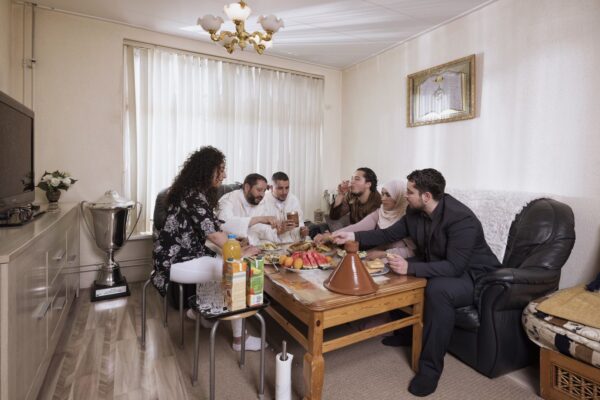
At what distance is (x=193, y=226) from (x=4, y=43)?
2323mm

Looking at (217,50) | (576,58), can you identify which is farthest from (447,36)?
(217,50)

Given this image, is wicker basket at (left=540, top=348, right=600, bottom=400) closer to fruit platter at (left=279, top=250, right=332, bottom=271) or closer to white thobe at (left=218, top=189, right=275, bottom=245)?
fruit platter at (left=279, top=250, right=332, bottom=271)

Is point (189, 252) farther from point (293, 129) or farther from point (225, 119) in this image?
point (293, 129)

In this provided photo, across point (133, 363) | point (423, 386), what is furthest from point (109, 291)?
point (423, 386)

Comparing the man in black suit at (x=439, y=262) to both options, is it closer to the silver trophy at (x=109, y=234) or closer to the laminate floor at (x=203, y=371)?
the laminate floor at (x=203, y=371)

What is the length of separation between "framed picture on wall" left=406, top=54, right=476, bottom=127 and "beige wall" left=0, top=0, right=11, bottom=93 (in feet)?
11.6

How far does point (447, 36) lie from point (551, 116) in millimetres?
1221

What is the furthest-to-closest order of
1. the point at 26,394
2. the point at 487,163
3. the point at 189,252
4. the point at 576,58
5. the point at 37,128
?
1. the point at 37,128
2. the point at 487,163
3. the point at 576,58
4. the point at 189,252
5. the point at 26,394

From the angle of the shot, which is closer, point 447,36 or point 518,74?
point 518,74

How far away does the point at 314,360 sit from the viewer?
1.49m

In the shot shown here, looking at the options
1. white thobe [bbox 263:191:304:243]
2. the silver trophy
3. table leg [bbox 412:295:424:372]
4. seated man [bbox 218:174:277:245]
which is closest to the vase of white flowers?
the silver trophy

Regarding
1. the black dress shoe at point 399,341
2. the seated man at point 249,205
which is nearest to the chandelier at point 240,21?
the seated man at point 249,205

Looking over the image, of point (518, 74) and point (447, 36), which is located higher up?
point (447, 36)

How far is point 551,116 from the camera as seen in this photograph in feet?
7.63
